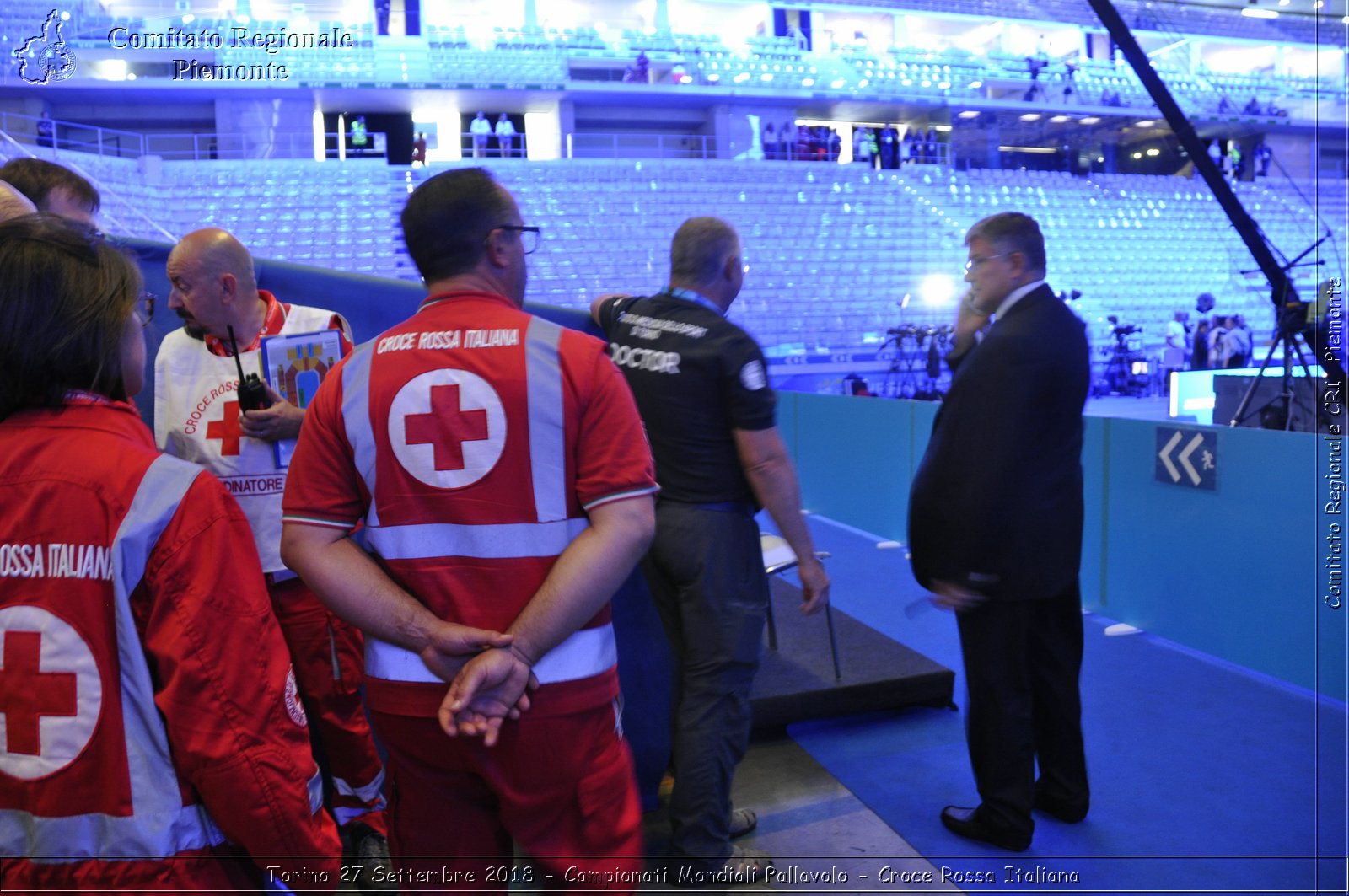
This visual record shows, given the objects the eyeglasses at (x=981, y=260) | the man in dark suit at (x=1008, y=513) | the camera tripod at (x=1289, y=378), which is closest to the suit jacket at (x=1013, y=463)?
the man in dark suit at (x=1008, y=513)

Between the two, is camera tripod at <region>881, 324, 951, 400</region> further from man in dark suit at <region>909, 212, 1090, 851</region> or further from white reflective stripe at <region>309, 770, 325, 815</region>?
white reflective stripe at <region>309, 770, 325, 815</region>

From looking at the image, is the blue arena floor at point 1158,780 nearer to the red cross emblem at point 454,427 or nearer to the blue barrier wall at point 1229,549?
the blue barrier wall at point 1229,549

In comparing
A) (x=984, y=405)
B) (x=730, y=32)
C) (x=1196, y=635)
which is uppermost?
(x=730, y=32)

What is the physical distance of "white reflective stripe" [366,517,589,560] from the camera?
3.53 ft

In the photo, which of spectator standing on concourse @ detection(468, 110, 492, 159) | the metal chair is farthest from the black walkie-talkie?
spectator standing on concourse @ detection(468, 110, 492, 159)

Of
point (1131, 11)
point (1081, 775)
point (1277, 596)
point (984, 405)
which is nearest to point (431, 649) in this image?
point (984, 405)

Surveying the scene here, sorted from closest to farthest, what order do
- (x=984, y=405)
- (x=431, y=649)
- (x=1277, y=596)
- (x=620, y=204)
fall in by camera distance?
(x=431, y=649) → (x=984, y=405) → (x=1277, y=596) → (x=620, y=204)

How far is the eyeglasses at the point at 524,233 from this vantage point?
1.15m

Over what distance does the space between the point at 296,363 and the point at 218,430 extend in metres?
0.21

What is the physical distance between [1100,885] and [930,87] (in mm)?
21264

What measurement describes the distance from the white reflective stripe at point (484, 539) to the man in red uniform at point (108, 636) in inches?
7.8

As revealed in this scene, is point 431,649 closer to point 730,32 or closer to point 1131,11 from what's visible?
point 730,32

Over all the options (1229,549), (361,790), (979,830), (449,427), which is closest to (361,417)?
(449,427)

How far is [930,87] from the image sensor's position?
20.4 metres
